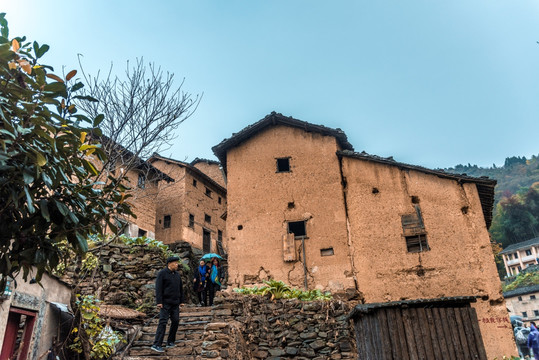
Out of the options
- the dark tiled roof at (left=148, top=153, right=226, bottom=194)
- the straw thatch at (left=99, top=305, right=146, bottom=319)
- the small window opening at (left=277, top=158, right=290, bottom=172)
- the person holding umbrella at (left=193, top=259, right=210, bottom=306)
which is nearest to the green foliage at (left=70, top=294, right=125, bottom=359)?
the straw thatch at (left=99, top=305, right=146, bottom=319)

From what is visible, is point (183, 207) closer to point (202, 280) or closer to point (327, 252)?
point (202, 280)

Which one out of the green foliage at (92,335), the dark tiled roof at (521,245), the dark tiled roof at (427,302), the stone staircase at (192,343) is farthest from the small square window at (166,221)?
the dark tiled roof at (521,245)

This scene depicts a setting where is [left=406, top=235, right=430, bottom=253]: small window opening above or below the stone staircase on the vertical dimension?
above

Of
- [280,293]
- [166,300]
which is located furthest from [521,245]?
[166,300]

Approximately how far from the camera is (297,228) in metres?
13.8

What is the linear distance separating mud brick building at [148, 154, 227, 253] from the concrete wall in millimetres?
16317

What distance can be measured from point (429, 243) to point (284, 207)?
4.72 meters

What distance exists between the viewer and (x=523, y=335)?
74.7 ft

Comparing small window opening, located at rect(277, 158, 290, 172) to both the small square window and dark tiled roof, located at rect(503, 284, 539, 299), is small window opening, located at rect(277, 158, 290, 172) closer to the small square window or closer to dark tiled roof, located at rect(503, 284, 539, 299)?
the small square window

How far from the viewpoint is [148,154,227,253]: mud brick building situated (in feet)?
84.1

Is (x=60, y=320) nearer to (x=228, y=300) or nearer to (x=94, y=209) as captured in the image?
(x=228, y=300)

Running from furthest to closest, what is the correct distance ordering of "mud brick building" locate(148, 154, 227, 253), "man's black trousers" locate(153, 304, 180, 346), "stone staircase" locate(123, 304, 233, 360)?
"mud brick building" locate(148, 154, 227, 253) < "man's black trousers" locate(153, 304, 180, 346) < "stone staircase" locate(123, 304, 233, 360)

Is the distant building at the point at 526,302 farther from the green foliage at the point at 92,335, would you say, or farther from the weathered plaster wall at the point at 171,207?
the green foliage at the point at 92,335

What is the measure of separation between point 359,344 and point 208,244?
2122 centimetres
